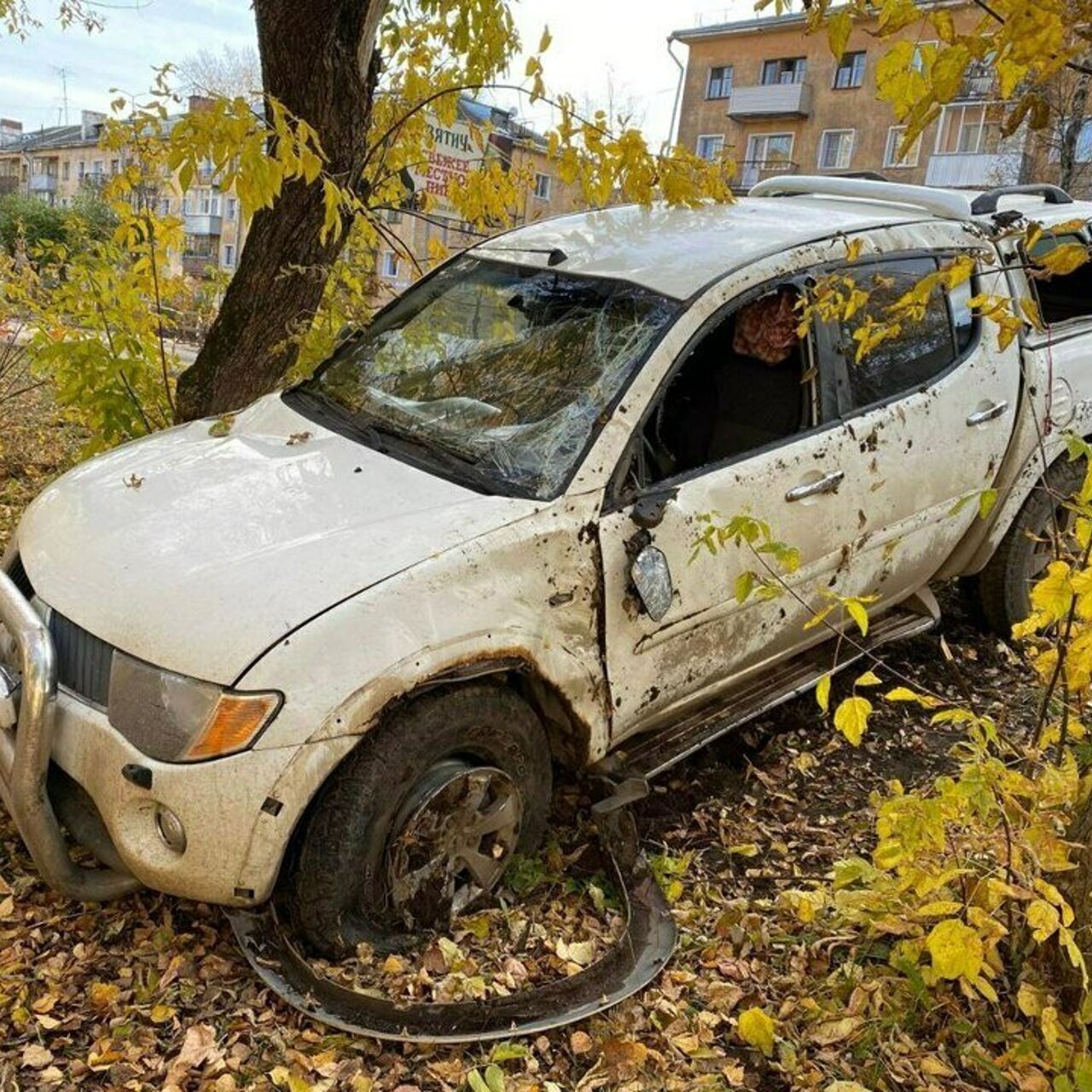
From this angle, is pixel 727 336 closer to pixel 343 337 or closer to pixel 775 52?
pixel 343 337

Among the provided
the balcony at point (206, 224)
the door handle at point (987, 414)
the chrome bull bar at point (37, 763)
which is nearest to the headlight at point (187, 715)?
the chrome bull bar at point (37, 763)

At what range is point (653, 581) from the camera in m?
2.78

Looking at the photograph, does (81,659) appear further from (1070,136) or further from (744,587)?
(1070,136)

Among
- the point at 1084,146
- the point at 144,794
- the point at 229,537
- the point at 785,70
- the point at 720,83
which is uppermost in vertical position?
the point at 785,70

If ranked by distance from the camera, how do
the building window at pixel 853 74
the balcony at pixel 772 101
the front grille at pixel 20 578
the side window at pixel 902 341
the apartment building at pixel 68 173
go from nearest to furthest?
the front grille at pixel 20 578 → the side window at pixel 902 341 → the building window at pixel 853 74 → the balcony at pixel 772 101 → the apartment building at pixel 68 173

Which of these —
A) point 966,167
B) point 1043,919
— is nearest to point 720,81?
point 966,167

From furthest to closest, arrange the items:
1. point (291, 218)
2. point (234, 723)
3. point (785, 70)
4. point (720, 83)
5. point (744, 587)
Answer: point (720, 83) → point (785, 70) → point (291, 218) → point (744, 587) → point (234, 723)

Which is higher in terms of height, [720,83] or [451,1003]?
[720,83]

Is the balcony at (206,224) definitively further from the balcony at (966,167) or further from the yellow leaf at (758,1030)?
the yellow leaf at (758,1030)

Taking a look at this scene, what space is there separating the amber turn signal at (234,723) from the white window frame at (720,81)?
127 ft

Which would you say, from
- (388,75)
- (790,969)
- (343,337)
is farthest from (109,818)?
(388,75)

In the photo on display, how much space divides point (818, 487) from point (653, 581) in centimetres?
81

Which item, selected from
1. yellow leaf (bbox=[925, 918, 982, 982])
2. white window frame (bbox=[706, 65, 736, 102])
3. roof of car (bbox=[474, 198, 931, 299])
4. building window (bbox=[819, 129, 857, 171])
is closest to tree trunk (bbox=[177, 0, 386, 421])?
roof of car (bbox=[474, 198, 931, 299])

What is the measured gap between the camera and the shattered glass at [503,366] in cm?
283
